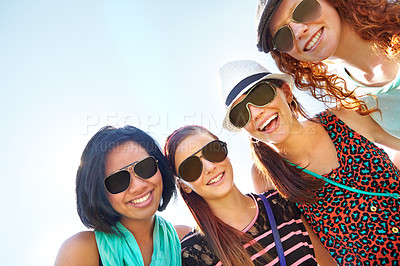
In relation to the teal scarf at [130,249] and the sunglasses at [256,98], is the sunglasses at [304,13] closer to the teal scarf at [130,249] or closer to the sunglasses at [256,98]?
the sunglasses at [256,98]

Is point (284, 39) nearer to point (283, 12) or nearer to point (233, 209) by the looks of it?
point (283, 12)

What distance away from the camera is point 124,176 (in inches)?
107

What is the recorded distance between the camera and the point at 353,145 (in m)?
2.55

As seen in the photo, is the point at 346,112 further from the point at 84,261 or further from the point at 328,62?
the point at 84,261

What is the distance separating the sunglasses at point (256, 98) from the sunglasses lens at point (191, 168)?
0.55m

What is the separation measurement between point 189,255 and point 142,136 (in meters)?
1.24

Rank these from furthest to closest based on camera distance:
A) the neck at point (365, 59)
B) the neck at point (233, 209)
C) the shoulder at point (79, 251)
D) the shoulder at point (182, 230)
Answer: the shoulder at point (182, 230)
the neck at point (365, 59)
the neck at point (233, 209)
the shoulder at point (79, 251)


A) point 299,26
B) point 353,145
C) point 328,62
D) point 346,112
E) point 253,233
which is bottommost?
point 253,233

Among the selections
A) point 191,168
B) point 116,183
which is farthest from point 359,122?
point 116,183

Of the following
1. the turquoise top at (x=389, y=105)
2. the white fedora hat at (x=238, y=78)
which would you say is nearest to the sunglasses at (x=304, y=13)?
the white fedora hat at (x=238, y=78)

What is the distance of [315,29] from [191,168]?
1.62 meters

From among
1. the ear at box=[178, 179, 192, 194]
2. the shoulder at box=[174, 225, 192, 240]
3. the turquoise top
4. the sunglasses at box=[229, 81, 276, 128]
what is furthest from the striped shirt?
the turquoise top

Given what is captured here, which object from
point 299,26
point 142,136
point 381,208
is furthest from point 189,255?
point 299,26

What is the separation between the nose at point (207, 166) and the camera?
260cm
